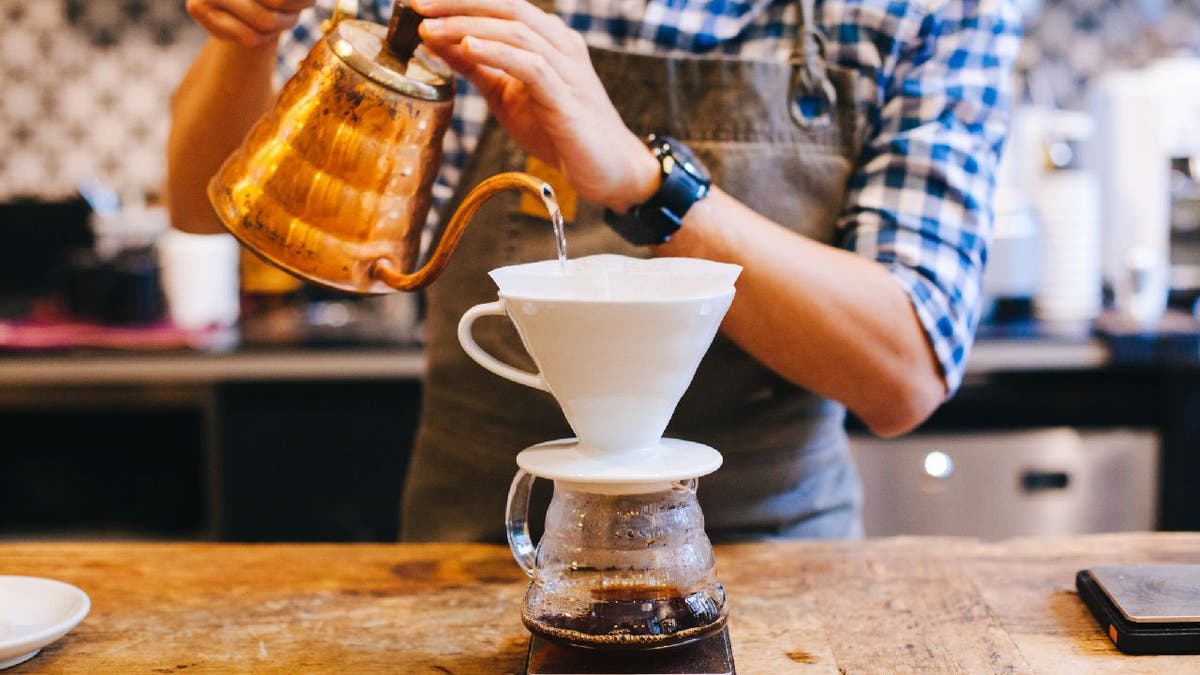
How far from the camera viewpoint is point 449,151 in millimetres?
1398

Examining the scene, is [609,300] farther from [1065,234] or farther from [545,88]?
[1065,234]

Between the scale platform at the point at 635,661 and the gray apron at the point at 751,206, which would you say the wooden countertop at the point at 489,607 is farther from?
the gray apron at the point at 751,206

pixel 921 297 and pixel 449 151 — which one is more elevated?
pixel 449 151

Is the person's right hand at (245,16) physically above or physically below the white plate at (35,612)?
above

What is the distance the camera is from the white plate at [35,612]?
35.9 inches

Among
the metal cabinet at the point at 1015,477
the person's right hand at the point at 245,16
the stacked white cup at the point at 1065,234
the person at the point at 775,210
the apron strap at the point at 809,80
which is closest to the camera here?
the person's right hand at the point at 245,16

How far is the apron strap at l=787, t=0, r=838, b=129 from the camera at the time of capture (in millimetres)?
1321

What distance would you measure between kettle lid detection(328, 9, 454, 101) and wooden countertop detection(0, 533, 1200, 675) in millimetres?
457

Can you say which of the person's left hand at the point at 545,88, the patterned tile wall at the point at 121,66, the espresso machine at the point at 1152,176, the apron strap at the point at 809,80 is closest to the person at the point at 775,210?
the apron strap at the point at 809,80

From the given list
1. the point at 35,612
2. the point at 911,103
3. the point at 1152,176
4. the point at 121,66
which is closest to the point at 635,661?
the point at 35,612

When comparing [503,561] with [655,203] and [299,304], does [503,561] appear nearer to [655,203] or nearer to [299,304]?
[655,203]

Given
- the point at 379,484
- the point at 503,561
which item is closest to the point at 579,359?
the point at 503,561

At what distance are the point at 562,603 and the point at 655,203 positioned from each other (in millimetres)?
402

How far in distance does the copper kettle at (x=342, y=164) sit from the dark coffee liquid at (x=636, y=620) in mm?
284
